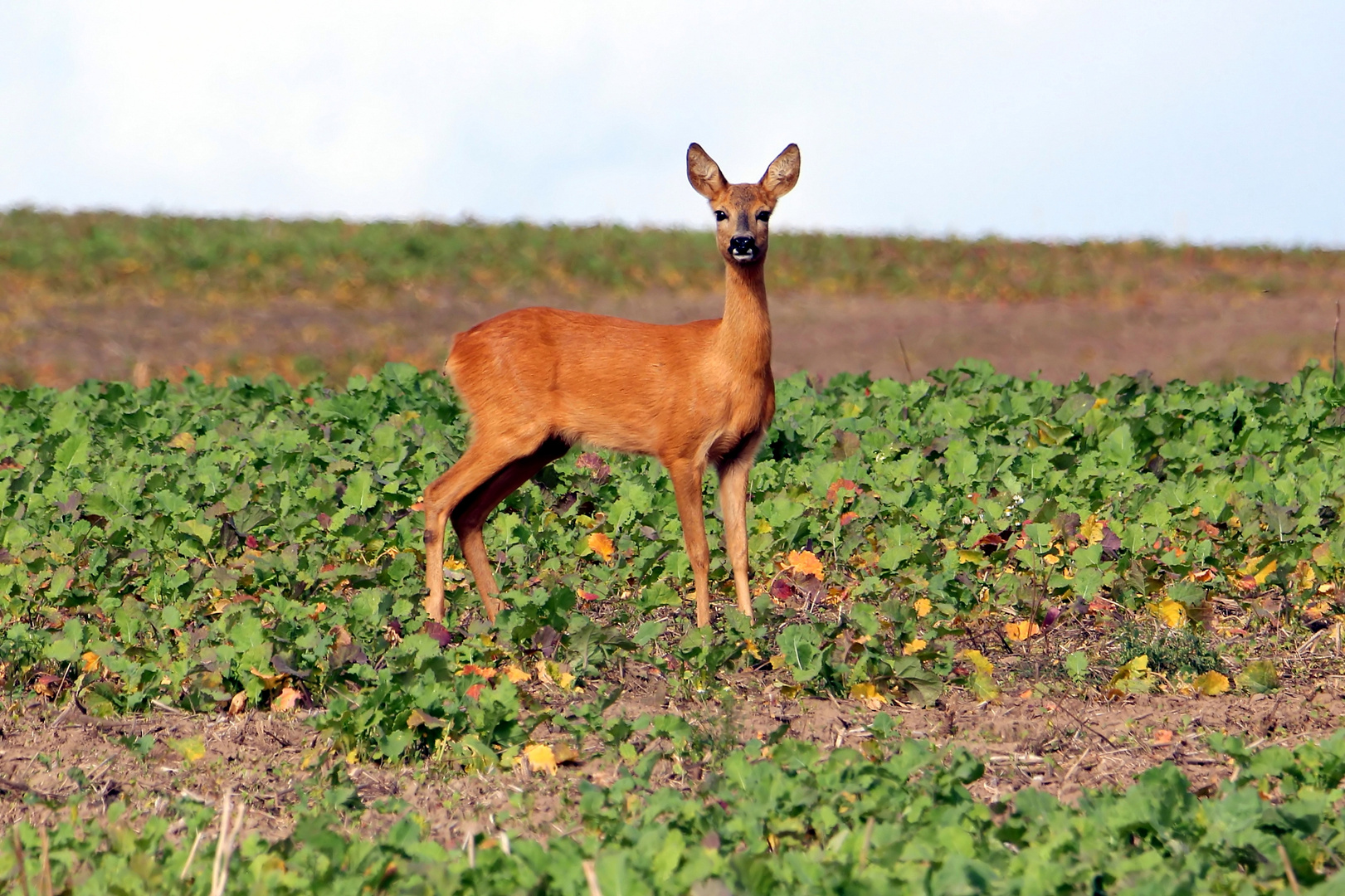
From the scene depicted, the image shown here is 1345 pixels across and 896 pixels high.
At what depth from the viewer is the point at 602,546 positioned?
7129mm

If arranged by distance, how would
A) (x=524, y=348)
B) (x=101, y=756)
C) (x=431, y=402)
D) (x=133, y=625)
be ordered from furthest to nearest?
(x=431, y=402), (x=524, y=348), (x=133, y=625), (x=101, y=756)

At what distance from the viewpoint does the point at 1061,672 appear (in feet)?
18.4

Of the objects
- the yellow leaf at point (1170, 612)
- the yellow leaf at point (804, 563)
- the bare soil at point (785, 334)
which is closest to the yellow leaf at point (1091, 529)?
the yellow leaf at point (1170, 612)

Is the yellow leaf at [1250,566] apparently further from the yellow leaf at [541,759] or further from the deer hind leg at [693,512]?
the yellow leaf at [541,759]

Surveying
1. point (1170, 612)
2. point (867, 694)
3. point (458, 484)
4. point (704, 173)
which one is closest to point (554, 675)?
point (867, 694)

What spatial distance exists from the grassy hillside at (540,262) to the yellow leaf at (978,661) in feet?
76.4

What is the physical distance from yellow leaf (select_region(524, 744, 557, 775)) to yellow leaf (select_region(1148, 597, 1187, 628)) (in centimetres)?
283

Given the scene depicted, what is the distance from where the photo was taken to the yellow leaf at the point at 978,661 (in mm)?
5395

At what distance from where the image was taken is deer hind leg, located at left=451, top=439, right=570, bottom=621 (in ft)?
22.3

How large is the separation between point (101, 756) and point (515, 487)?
253cm

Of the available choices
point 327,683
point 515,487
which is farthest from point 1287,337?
point 327,683

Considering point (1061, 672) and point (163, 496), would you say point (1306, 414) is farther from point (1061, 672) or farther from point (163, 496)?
point (163, 496)

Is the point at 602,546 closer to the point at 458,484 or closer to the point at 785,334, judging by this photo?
the point at 458,484

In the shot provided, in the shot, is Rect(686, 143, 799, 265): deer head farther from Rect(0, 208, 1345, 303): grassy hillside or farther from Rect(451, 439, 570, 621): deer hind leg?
Rect(0, 208, 1345, 303): grassy hillside
